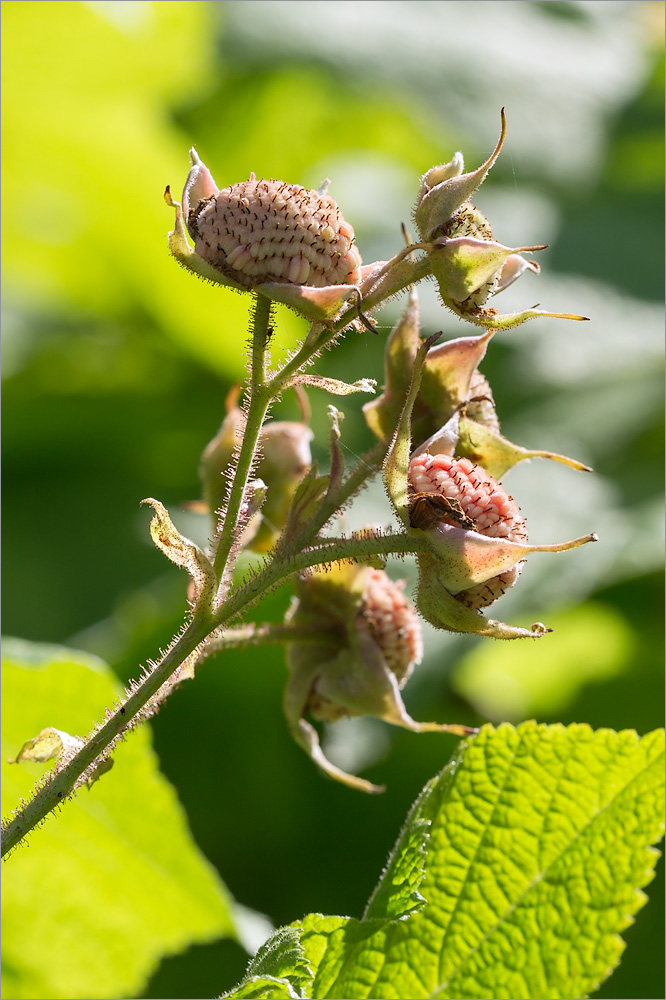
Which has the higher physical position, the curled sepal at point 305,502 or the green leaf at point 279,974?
the curled sepal at point 305,502

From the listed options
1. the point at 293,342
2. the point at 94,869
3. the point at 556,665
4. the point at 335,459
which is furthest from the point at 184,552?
the point at 293,342

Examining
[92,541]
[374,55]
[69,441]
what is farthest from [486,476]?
[374,55]

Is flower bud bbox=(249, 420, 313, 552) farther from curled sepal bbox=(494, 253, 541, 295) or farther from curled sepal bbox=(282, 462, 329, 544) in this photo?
curled sepal bbox=(494, 253, 541, 295)

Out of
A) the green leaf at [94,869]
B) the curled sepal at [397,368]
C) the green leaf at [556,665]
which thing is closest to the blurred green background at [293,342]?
the green leaf at [556,665]

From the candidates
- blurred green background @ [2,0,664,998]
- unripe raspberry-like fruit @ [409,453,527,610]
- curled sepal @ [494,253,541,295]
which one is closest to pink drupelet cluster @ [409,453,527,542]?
unripe raspberry-like fruit @ [409,453,527,610]

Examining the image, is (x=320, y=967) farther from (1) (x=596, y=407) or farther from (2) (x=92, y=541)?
(1) (x=596, y=407)

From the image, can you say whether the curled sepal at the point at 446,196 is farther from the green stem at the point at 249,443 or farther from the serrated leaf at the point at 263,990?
the serrated leaf at the point at 263,990

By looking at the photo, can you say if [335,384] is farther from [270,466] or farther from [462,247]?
[270,466]
